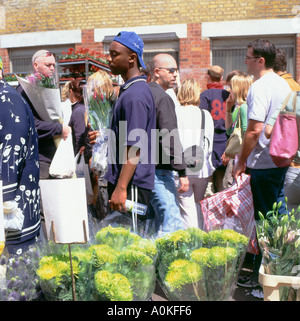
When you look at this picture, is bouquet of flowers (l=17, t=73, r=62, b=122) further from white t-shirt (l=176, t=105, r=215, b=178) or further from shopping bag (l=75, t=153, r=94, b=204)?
shopping bag (l=75, t=153, r=94, b=204)

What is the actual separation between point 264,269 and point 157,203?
143cm

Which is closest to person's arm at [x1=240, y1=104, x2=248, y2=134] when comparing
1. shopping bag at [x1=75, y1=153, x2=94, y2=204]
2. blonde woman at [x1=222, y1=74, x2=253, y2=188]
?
blonde woman at [x1=222, y1=74, x2=253, y2=188]

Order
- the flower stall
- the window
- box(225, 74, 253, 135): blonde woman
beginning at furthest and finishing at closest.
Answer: the window < the flower stall < box(225, 74, 253, 135): blonde woman

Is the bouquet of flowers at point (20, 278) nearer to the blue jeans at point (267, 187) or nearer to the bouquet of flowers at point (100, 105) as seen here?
the bouquet of flowers at point (100, 105)

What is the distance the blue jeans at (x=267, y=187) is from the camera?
11.6 feet

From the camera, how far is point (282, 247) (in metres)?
1.76

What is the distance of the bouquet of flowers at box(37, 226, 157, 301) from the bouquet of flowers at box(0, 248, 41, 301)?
0.04 metres

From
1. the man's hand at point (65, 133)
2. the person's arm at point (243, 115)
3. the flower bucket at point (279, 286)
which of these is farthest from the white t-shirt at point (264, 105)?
the flower bucket at point (279, 286)

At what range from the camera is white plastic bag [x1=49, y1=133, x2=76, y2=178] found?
3.47m

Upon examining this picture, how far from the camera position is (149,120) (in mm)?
2840

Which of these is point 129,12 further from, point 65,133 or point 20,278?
point 20,278

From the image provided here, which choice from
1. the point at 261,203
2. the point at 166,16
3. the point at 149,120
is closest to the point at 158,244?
the point at 149,120

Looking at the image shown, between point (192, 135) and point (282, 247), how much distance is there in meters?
2.74

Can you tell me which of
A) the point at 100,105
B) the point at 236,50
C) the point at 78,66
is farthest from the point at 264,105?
the point at 236,50
